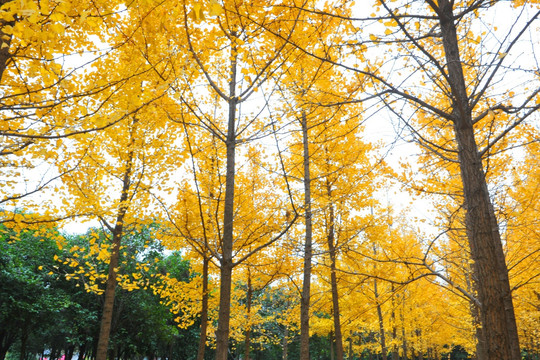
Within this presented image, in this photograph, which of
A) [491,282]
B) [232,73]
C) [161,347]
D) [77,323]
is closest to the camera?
[491,282]

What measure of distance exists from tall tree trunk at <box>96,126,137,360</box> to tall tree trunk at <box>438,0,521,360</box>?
5.27m

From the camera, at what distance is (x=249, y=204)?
26.0 ft

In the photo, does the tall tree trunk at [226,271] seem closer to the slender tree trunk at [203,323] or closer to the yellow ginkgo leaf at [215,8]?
the yellow ginkgo leaf at [215,8]

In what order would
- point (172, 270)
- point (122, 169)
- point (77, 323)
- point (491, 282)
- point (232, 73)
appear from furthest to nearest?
1. point (172, 270)
2. point (77, 323)
3. point (122, 169)
4. point (232, 73)
5. point (491, 282)

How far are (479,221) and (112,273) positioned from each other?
635 cm

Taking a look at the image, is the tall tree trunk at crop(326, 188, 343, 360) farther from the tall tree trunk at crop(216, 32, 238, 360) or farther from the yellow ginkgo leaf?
the yellow ginkgo leaf

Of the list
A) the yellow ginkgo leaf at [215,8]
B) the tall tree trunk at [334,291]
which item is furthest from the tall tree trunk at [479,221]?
the tall tree trunk at [334,291]

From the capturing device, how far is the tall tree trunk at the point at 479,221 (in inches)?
97.7

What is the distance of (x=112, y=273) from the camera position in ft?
21.3

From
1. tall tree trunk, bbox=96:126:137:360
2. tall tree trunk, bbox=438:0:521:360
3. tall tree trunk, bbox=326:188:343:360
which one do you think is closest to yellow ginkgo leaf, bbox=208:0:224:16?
tall tree trunk, bbox=438:0:521:360

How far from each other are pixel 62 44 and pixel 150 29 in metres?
1.26

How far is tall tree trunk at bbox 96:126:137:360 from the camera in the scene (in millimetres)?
6039

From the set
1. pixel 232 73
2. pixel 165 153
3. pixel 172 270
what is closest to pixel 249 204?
pixel 165 153

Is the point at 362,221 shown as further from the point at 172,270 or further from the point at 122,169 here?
the point at 172,270
